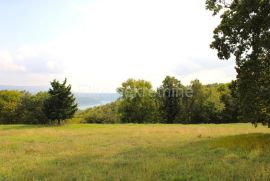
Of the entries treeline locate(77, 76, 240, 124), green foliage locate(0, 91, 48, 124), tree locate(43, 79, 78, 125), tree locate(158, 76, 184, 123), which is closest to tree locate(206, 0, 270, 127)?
tree locate(43, 79, 78, 125)

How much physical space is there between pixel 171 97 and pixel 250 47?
6849 centimetres

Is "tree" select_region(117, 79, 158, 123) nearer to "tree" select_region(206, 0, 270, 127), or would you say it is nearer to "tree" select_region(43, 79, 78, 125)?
"tree" select_region(43, 79, 78, 125)

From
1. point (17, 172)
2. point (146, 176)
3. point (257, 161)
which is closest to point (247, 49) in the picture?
point (257, 161)

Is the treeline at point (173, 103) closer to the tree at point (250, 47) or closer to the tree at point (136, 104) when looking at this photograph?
the tree at point (136, 104)

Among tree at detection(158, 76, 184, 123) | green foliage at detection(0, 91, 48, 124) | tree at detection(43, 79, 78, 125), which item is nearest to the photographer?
tree at detection(43, 79, 78, 125)

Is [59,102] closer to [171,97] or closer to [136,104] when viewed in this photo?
[136,104]

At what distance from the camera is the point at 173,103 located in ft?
290

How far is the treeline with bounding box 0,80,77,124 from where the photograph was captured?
178 feet

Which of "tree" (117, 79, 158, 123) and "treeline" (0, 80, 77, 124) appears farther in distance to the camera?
"tree" (117, 79, 158, 123)

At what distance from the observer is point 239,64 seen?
21.0 meters

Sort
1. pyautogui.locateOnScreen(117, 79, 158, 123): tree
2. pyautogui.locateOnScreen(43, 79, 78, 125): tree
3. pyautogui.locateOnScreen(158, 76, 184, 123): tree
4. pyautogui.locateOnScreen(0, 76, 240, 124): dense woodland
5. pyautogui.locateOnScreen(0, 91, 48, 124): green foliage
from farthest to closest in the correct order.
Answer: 1. pyautogui.locateOnScreen(117, 79, 158, 123): tree
2. pyautogui.locateOnScreen(158, 76, 184, 123): tree
3. pyautogui.locateOnScreen(0, 76, 240, 124): dense woodland
4. pyautogui.locateOnScreen(0, 91, 48, 124): green foliage
5. pyautogui.locateOnScreen(43, 79, 78, 125): tree

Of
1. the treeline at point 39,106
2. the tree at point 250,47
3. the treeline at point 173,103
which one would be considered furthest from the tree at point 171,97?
the tree at point 250,47

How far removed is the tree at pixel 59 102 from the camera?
177 feet

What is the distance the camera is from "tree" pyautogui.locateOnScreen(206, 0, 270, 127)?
18859 mm
